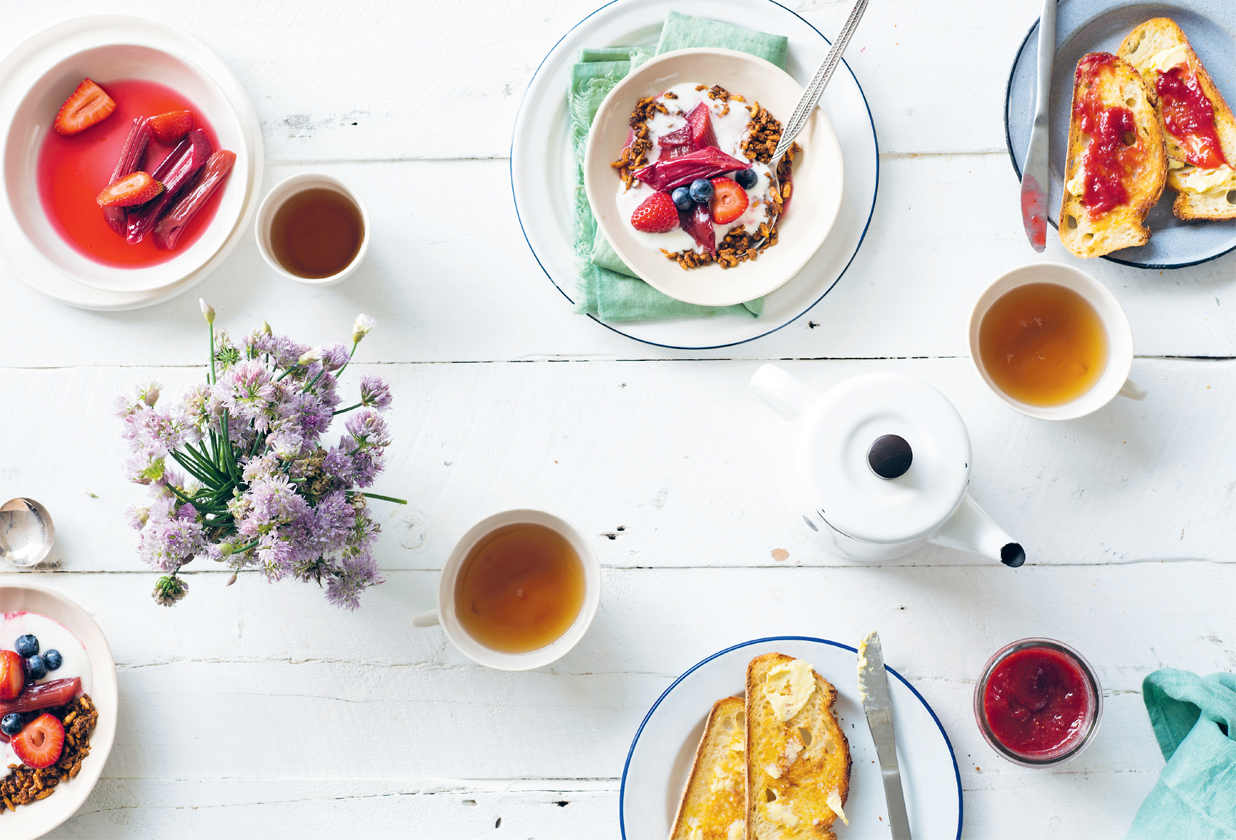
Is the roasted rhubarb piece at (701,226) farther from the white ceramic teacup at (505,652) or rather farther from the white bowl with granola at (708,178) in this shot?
the white ceramic teacup at (505,652)

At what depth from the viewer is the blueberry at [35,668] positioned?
1.40m

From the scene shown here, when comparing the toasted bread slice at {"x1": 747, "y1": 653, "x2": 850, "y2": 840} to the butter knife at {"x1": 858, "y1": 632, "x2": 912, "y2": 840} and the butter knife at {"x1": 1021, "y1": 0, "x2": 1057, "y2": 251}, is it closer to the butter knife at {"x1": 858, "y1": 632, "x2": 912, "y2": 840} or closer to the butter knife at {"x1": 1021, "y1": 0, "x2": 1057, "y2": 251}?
the butter knife at {"x1": 858, "y1": 632, "x2": 912, "y2": 840}

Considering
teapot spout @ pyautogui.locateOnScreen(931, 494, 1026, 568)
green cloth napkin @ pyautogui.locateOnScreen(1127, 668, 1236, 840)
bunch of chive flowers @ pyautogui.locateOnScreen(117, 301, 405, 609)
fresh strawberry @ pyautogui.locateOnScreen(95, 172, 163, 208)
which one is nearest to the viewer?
bunch of chive flowers @ pyautogui.locateOnScreen(117, 301, 405, 609)

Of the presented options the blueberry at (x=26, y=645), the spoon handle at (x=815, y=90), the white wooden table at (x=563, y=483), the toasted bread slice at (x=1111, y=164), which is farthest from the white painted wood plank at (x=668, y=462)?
the spoon handle at (x=815, y=90)

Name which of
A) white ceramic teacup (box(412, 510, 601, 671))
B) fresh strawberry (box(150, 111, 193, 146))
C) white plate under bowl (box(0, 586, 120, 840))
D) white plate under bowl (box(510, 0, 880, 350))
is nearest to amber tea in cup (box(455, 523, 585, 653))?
white ceramic teacup (box(412, 510, 601, 671))

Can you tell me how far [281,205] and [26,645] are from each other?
2.42 ft

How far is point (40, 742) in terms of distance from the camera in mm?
1361

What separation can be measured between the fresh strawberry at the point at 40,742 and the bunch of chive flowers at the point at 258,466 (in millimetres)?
458

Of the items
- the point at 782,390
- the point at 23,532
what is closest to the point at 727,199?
the point at 782,390

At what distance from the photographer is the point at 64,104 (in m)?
1.43

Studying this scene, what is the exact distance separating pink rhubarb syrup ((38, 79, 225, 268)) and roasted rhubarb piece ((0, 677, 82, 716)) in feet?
2.03

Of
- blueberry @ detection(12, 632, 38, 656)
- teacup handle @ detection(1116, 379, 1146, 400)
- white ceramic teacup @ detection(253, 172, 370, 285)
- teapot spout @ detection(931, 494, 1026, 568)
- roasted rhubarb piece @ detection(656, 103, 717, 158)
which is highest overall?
roasted rhubarb piece @ detection(656, 103, 717, 158)

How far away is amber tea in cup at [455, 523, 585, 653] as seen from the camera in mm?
1342

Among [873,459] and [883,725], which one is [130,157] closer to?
[873,459]
